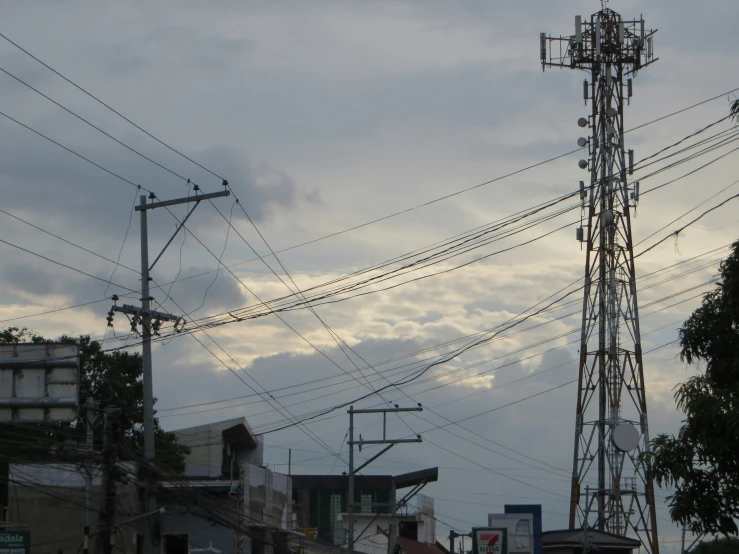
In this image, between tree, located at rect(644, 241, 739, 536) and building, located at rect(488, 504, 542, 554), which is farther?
building, located at rect(488, 504, 542, 554)

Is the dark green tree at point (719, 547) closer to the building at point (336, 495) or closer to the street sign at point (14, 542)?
the street sign at point (14, 542)

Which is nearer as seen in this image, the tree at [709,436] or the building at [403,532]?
the tree at [709,436]

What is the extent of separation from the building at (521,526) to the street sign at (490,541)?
540cm

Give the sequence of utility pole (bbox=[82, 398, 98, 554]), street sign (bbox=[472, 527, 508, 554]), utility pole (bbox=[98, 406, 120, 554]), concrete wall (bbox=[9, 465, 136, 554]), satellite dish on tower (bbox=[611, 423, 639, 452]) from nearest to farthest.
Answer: utility pole (bbox=[98, 406, 120, 554]), utility pole (bbox=[82, 398, 98, 554]), satellite dish on tower (bbox=[611, 423, 639, 452]), street sign (bbox=[472, 527, 508, 554]), concrete wall (bbox=[9, 465, 136, 554])

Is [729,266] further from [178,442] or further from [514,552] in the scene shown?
[178,442]

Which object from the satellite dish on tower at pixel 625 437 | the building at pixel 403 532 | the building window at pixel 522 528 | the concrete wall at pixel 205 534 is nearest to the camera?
the satellite dish on tower at pixel 625 437

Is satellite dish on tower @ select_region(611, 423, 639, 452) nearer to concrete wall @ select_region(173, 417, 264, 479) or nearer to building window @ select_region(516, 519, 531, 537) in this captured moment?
building window @ select_region(516, 519, 531, 537)

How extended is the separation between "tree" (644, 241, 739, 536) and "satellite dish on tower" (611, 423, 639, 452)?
14846mm

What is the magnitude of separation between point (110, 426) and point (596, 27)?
22.0 meters

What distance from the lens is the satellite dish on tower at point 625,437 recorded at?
31734 mm

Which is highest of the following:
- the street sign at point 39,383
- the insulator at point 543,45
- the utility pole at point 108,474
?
the insulator at point 543,45

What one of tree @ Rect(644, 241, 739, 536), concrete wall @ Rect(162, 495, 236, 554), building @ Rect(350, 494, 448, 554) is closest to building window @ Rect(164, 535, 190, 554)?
concrete wall @ Rect(162, 495, 236, 554)

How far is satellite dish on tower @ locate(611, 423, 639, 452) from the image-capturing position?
31.7 m

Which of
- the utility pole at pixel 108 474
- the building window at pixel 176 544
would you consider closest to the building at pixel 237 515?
the building window at pixel 176 544
